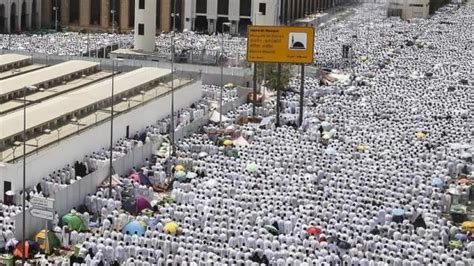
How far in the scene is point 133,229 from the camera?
77.2 ft

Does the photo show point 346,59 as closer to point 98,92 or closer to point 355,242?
point 98,92

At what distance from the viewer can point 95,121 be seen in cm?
3284

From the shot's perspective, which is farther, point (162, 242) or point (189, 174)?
point (189, 174)

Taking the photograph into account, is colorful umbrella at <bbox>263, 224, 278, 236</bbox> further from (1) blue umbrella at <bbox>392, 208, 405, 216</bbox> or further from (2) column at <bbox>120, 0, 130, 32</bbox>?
(2) column at <bbox>120, 0, 130, 32</bbox>

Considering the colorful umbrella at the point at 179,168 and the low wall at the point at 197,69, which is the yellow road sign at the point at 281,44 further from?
the low wall at the point at 197,69

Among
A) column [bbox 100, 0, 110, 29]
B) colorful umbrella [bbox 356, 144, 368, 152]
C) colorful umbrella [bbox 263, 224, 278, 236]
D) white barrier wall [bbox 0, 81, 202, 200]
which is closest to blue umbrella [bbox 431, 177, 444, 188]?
colorful umbrella [bbox 356, 144, 368, 152]

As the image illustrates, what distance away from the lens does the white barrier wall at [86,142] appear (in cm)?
2661

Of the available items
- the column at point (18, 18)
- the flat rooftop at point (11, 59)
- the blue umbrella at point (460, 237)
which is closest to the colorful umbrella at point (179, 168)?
the blue umbrella at point (460, 237)

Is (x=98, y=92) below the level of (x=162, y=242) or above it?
above

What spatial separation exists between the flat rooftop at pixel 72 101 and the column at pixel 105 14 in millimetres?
33888

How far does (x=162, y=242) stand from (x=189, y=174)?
731 centimetres

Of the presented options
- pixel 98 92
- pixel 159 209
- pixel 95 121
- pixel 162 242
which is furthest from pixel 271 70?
pixel 162 242

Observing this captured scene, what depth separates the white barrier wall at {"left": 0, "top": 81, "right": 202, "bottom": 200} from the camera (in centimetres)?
2661

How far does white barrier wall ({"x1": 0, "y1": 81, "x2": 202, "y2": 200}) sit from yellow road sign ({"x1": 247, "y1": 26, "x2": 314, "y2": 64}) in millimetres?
4833
